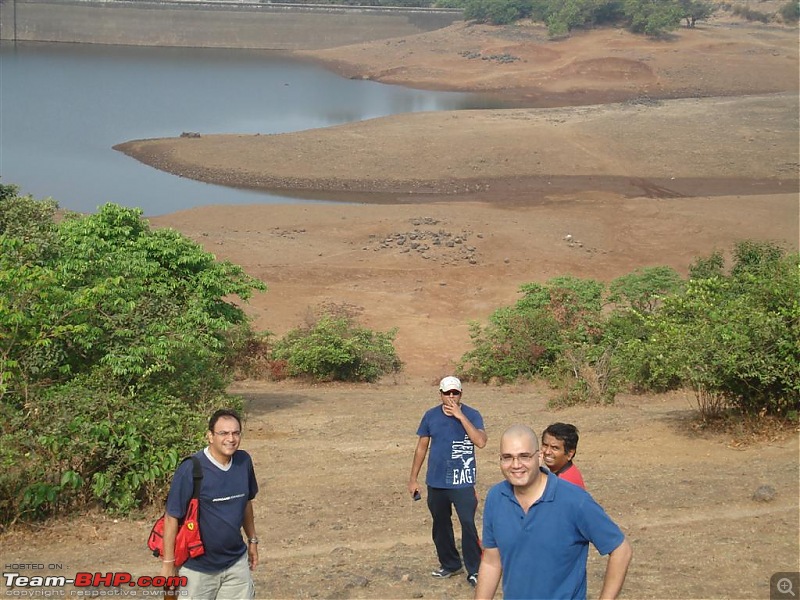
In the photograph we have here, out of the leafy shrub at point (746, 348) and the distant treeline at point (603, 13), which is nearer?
the leafy shrub at point (746, 348)

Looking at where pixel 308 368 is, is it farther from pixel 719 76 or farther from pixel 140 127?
pixel 719 76

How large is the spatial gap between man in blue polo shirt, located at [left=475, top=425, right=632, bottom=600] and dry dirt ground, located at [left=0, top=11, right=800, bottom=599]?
6.58 ft

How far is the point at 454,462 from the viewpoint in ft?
18.6

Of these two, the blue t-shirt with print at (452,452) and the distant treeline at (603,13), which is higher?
the distant treeline at (603,13)

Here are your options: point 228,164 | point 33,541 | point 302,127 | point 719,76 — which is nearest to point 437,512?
point 33,541

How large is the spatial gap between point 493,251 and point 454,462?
64.9 ft

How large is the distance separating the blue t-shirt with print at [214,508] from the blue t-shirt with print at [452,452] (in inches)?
59.0

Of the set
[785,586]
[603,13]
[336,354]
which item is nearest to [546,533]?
[785,586]

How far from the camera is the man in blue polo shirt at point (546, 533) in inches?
144

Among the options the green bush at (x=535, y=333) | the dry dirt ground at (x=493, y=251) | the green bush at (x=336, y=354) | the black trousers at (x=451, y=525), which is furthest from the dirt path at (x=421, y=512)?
the green bush at (x=535, y=333)

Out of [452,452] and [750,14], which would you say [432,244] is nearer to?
[452,452]

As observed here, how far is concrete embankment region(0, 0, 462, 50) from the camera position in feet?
242

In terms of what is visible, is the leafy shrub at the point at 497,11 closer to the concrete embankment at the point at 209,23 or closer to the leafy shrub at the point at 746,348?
the concrete embankment at the point at 209,23

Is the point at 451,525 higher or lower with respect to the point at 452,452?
lower
